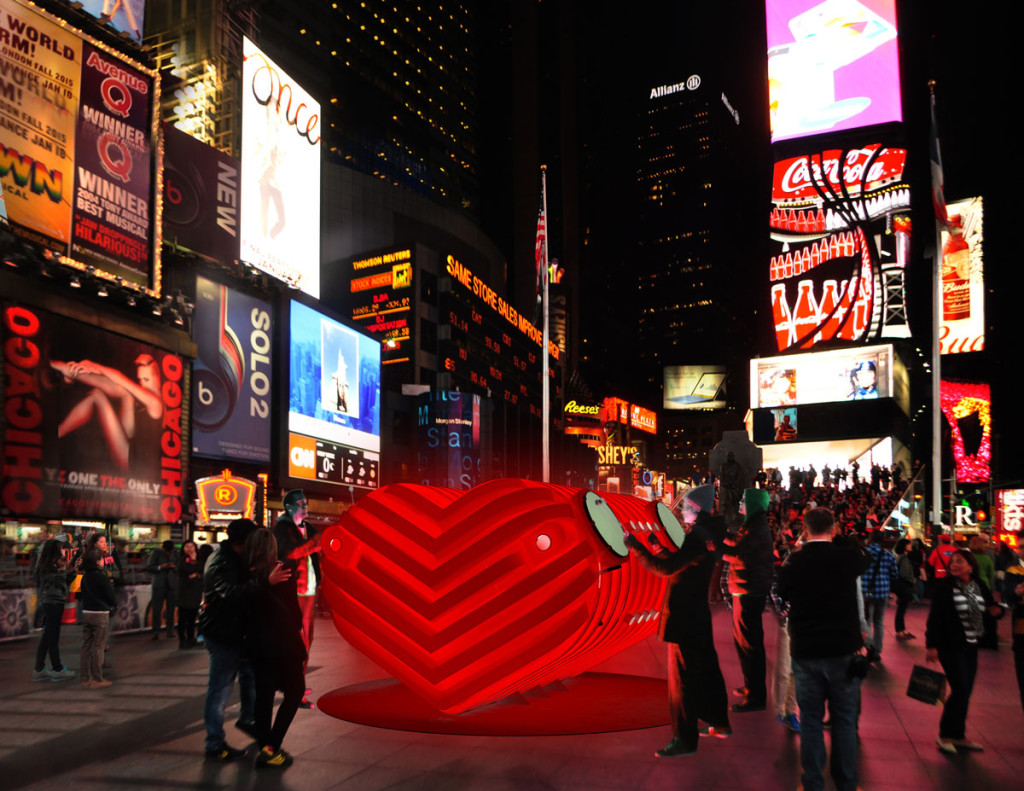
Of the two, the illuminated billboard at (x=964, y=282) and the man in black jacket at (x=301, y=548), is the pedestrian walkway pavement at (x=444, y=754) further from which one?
the illuminated billboard at (x=964, y=282)

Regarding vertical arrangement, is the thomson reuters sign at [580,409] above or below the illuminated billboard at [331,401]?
above

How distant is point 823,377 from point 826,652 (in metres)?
56.5

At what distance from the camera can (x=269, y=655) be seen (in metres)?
7.00

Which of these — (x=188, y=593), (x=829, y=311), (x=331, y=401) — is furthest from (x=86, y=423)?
(x=829, y=311)

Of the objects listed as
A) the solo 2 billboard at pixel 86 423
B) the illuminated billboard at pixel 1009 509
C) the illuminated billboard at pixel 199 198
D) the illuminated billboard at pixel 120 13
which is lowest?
the illuminated billboard at pixel 1009 509

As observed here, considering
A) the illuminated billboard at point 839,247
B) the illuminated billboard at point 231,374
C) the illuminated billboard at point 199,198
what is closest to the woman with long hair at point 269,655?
the illuminated billboard at point 231,374

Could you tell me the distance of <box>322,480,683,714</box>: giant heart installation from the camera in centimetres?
782

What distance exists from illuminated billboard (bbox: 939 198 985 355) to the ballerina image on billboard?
123ft

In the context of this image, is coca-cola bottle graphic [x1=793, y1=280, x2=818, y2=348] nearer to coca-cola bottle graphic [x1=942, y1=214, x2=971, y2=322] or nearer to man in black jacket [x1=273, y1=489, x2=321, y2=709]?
coca-cola bottle graphic [x1=942, y1=214, x2=971, y2=322]

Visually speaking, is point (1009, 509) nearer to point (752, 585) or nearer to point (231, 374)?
point (752, 585)

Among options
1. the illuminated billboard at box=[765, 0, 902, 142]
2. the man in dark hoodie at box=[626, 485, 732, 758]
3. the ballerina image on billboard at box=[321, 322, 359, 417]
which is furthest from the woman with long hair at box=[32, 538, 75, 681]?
the illuminated billboard at box=[765, 0, 902, 142]

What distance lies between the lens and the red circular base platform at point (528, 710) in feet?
26.8

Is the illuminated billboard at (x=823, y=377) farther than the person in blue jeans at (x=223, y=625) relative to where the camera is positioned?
Yes

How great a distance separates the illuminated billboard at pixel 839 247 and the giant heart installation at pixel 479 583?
5508 centimetres
